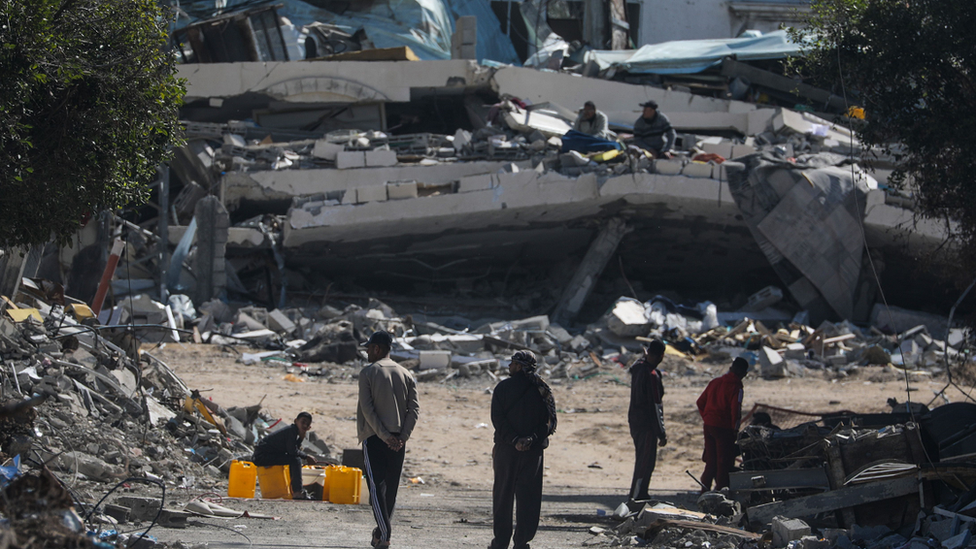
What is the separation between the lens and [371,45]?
24.9 meters

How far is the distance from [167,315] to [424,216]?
4.97 meters

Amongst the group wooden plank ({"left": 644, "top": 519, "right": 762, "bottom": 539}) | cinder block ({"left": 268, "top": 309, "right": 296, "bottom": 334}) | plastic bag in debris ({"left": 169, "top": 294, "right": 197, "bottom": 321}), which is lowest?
cinder block ({"left": 268, "top": 309, "right": 296, "bottom": 334})

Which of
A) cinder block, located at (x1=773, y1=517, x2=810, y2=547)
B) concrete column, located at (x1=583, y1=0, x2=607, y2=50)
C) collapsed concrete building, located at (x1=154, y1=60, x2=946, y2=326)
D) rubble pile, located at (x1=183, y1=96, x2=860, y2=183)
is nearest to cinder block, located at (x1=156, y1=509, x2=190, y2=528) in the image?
cinder block, located at (x1=773, y1=517, x2=810, y2=547)

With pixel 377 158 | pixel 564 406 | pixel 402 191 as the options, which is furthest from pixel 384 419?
pixel 377 158

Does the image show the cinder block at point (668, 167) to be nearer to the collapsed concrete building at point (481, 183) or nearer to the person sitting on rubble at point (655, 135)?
the collapsed concrete building at point (481, 183)

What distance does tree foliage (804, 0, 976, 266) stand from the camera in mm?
7469

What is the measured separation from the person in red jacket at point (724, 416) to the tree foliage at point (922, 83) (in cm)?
260

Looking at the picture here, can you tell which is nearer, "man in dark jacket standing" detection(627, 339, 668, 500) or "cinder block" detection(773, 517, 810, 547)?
"cinder block" detection(773, 517, 810, 547)

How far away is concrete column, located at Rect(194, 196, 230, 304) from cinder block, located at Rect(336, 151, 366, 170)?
8.63 feet

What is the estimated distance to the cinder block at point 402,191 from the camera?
1638 centimetres

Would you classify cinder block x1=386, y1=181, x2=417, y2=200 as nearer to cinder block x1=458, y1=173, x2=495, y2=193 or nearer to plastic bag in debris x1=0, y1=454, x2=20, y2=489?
cinder block x1=458, y1=173, x2=495, y2=193

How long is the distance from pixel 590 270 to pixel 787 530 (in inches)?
486

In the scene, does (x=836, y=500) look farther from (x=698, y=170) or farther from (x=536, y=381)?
(x=698, y=170)

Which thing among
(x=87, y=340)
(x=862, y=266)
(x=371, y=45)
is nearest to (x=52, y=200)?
(x=87, y=340)
